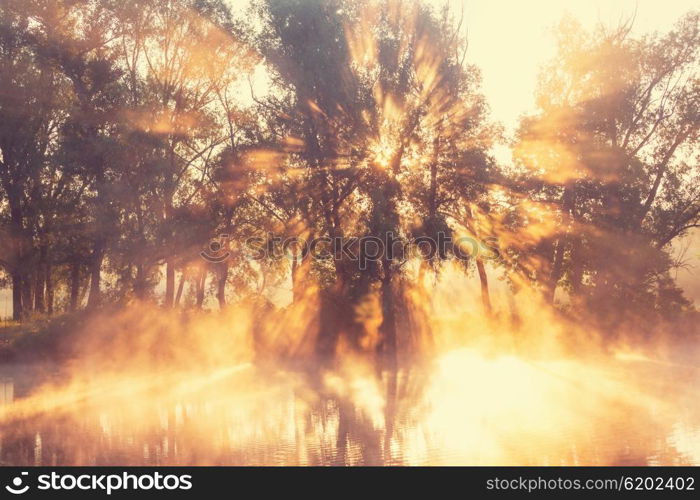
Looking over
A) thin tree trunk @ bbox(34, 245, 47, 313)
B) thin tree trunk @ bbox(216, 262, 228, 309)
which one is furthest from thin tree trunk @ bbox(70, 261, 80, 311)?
thin tree trunk @ bbox(216, 262, 228, 309)

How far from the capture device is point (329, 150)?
134ft

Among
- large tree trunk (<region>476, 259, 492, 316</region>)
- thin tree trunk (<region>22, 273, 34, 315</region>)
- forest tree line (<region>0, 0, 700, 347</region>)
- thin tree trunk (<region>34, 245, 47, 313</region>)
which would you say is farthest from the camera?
thin tree trunk (<region>22, 273, 34, 315</region>)

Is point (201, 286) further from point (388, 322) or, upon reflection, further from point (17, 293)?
point (388, 322)

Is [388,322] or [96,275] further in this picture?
[96,275]

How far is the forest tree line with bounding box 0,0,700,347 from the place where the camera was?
133 ft

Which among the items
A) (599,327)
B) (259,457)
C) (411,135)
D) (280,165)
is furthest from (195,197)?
(259,457)

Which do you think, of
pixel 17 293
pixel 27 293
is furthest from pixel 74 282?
Answer: pixel 17 293

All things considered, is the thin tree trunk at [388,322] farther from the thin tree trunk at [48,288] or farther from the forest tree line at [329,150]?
the thin tree trunk at [48,288]

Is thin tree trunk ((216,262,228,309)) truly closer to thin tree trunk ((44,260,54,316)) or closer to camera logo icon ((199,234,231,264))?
camera logo icon ((199,234,231,264))

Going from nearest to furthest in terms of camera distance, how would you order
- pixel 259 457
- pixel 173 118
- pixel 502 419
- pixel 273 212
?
1. pixel 259 457
2. pixel 502 419
3. pixel 273 212
4. pixel 173 118

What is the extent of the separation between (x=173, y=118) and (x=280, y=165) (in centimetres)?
885
